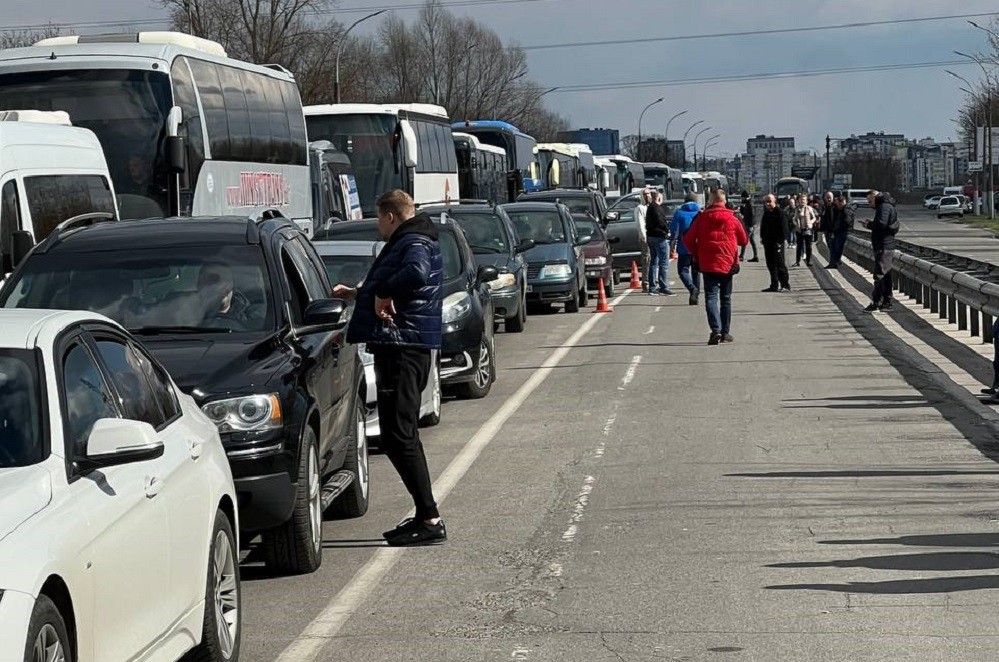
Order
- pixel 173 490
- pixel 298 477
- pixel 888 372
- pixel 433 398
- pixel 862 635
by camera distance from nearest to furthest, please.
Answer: pixel 173 490
pixel 862 635
pixel 298 477
pixel 433 398
pixel 888 372

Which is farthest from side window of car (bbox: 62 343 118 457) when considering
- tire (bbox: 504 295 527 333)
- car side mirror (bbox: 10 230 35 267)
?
tire (bbox: 504 295 527 333)

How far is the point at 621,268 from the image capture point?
3897 centimetres

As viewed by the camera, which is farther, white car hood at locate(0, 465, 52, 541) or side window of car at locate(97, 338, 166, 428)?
side window of car at locate(97, 338, 166, 428)

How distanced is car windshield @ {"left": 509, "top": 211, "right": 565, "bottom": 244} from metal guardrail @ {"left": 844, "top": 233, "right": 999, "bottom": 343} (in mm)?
5545

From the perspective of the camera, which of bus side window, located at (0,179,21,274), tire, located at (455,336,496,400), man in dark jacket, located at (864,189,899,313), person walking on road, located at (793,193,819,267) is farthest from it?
person walking on road, located at (793,193,819,267)

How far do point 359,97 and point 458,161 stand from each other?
1811 inches

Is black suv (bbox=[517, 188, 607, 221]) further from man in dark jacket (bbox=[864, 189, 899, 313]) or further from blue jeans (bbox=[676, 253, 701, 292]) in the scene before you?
man in dark jacket (bbox=[864, 189, 899, 313])

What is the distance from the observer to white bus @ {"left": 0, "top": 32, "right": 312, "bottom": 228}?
837 inches

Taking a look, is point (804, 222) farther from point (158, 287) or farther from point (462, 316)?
point (158, 287)

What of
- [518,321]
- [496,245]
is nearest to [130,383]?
[496,245]

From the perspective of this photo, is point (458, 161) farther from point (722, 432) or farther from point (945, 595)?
point (945, 595)

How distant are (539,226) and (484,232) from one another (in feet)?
18.4

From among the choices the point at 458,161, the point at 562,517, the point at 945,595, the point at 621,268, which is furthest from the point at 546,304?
the point at 945,595

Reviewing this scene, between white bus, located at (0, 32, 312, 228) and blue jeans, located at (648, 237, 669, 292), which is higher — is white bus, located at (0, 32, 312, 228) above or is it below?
above
